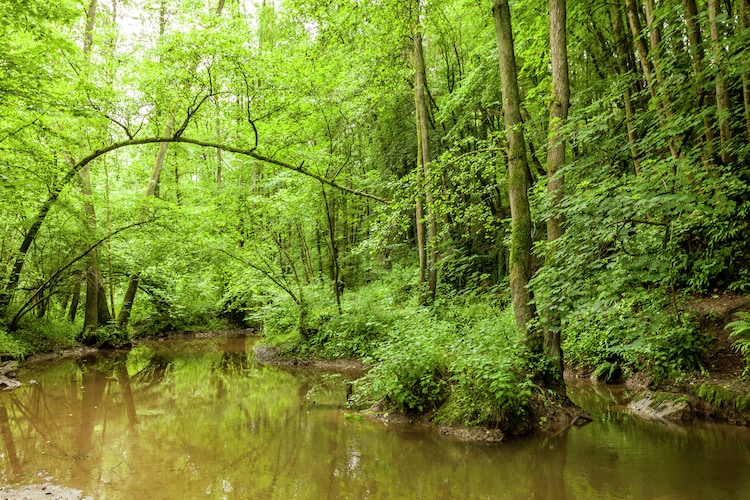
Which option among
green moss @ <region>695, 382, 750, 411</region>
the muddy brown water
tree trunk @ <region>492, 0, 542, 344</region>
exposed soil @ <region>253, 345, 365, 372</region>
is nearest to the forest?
tree trunk @ <region>492, 0, 542, 344</region>

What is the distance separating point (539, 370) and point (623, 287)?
2.04 meters

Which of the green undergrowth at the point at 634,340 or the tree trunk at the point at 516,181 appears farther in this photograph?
the tree trunk at the point at 516,181

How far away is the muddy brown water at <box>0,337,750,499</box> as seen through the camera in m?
4.34

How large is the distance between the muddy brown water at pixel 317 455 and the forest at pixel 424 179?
880 mm

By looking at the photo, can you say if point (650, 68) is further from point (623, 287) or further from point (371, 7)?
point (623, 287)

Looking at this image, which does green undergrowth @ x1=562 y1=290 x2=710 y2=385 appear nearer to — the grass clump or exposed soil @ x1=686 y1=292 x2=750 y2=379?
exposed soil @ x1=686 y1=292 x2=750 y2=379

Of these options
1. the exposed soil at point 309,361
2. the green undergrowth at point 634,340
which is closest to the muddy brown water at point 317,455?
the green undergrowth at point 634,340

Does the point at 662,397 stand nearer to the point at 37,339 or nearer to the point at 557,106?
the point at 557,106

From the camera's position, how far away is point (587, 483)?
14.4 feet

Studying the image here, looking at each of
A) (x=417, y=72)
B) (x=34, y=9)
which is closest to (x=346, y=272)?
(x=417, y=72)

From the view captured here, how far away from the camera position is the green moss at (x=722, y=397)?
589cm

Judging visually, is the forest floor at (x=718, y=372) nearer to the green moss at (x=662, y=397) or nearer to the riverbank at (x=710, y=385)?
the riverbank at (x=710, y=385)

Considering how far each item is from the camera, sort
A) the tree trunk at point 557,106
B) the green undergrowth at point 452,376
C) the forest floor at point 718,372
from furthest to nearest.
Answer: the tree trunk at point 557,106
the forest floor at point 718,372
the green undergrowth at point 452,376

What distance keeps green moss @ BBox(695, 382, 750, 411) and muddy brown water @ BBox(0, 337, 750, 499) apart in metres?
0.42
